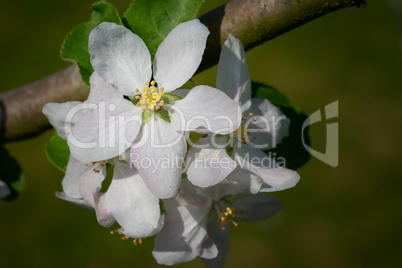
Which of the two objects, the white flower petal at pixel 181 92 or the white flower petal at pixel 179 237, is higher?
the white flower petal at pixel 181 92

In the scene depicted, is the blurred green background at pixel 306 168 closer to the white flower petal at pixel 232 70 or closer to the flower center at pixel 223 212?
the flower center at pixel 223 212

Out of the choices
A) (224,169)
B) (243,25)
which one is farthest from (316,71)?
(224,169)

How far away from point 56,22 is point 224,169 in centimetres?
273

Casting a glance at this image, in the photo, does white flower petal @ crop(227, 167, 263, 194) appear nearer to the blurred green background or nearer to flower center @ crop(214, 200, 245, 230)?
flower center @ crop(214, 200, 245, 230)

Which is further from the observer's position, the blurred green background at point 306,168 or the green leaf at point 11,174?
the blurred green background at point 306,168

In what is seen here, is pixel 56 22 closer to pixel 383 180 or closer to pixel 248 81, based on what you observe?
pixel 383 180

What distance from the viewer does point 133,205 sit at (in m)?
0.62

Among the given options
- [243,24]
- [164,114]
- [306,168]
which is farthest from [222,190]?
[306,168]

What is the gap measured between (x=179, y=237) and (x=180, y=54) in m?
0.29

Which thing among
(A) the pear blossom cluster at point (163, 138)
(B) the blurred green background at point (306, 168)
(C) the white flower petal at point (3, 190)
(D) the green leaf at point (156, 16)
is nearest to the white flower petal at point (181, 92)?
(A) the pear blossom cluster at point (163, 138)

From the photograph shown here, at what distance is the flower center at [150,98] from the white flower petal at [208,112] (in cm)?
3

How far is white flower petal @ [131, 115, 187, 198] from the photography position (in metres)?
0.55

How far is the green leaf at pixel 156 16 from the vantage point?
701mm

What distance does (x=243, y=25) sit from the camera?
706 mm
